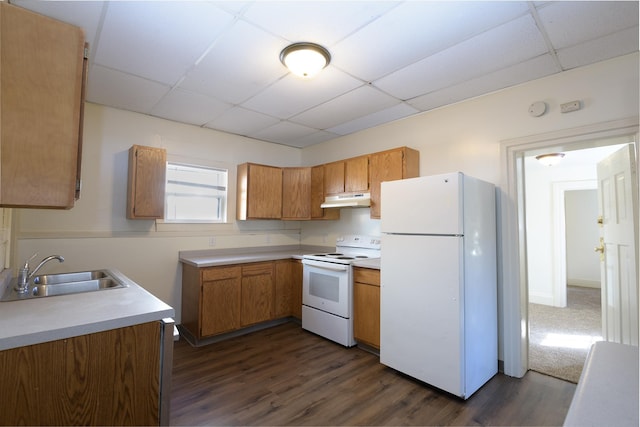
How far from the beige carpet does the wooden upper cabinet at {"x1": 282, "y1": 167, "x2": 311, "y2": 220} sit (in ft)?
9.73

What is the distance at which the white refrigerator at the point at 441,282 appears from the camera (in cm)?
222

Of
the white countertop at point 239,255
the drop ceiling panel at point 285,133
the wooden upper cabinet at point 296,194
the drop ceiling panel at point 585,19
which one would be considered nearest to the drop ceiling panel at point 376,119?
the drop ceiling panel at point 285,133

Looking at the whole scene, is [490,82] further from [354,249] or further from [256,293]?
[256,293]

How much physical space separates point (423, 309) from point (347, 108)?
2074mm

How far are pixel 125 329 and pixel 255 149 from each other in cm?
327

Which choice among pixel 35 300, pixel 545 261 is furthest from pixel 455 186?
pixel 545 261

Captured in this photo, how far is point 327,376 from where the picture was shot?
255cm

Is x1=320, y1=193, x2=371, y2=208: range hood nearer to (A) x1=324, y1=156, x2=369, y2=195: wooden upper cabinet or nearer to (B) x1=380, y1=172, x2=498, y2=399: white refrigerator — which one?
(A) x1=324, y1=156, x2=369, y2=195: wooden upper cabinet

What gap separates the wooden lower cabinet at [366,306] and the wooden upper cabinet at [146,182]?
221cm

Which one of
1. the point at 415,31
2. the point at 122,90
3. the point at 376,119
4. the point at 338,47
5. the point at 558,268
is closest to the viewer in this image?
the point at 415,31

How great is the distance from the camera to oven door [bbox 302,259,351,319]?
124 inches

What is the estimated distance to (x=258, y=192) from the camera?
3949 millimetres

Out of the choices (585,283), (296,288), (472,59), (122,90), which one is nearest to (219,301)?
(296,288)

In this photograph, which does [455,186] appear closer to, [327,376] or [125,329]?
[327,376]
